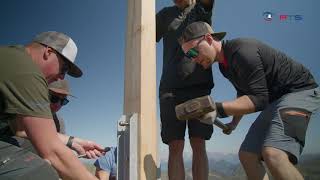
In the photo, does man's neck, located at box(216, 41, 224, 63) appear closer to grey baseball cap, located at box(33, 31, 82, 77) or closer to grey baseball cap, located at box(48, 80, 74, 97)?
grey baseball cap, located at box(33, 31, 82, 77)

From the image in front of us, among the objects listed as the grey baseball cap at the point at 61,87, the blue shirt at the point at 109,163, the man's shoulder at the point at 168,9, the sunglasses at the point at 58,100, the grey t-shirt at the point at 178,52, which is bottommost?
the blue shirt at the point at 109,163

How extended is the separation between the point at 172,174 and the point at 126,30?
1.33 meters

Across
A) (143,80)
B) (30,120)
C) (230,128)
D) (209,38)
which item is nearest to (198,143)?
(230,128)

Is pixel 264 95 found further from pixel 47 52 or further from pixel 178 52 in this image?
pixel 47 52

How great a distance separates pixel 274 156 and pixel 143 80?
1078 mm

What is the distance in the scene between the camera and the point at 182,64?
11.4ft

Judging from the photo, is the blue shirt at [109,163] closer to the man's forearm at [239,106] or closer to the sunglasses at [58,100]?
the sunglasses at [58,100]

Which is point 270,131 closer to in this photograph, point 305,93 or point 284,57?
point 305,93

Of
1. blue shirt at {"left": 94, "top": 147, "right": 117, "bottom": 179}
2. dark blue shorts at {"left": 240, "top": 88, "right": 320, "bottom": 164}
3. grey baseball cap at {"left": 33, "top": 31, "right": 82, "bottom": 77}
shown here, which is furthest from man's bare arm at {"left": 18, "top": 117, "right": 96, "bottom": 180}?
blue shirt at {"left": 94, "top": 147, "right": 117, "bottom": 179}

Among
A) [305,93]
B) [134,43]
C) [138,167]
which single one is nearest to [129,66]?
[134,43]

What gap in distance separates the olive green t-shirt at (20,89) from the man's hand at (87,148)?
119 centimetres

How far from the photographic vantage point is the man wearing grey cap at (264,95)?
2637 mm

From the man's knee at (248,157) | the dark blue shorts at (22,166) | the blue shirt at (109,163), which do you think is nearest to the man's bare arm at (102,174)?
the blue shirt at (109,163)

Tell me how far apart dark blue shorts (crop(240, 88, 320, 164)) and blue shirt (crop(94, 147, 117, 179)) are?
1.67 meters
